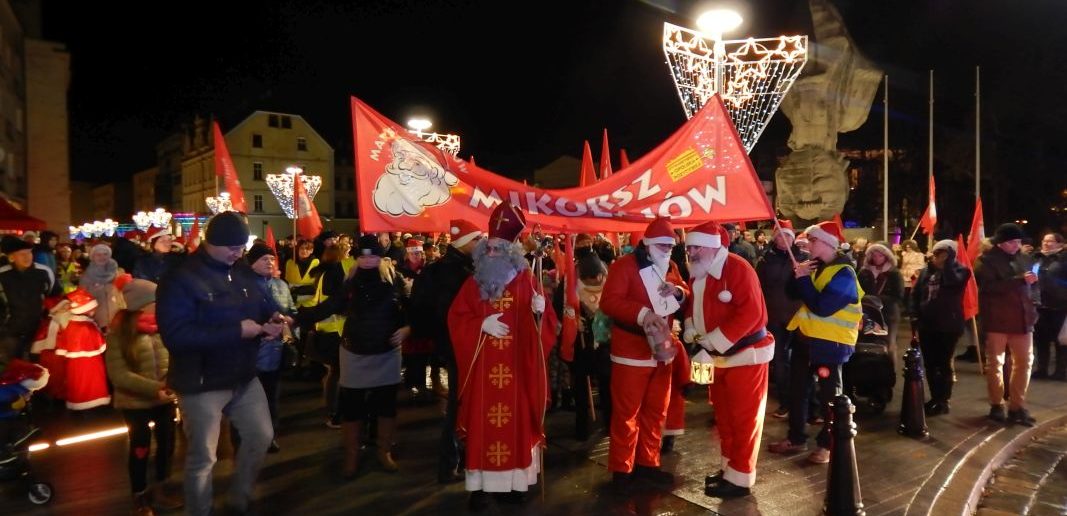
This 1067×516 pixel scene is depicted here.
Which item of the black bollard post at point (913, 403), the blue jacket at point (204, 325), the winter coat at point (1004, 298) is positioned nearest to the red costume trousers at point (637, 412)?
the blue jacket at point (204, 325)

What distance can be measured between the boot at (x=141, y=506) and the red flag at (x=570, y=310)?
11.2 ft

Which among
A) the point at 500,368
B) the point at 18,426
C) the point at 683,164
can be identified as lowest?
the point at 18,426

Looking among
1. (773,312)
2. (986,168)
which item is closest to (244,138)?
(986,168)

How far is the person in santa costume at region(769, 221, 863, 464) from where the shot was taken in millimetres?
5480

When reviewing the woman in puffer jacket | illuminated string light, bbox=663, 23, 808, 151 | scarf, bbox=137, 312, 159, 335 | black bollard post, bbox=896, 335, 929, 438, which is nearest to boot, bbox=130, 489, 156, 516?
the woman in puffer jacket

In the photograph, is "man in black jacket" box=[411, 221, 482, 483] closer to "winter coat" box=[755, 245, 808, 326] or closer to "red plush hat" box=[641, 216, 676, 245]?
"red plush hat" box=[641, 216, 676, 245]

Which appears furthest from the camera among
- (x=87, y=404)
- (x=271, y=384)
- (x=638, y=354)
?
(x=87, y=404)

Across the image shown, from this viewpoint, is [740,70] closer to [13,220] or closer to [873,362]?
[873,362]

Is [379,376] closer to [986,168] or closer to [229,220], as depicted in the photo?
[229,220]

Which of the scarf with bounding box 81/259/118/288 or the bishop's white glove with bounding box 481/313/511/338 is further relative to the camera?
the scarf with bounding box 81/259/118/288

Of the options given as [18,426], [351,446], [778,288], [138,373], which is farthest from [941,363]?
[18,426]

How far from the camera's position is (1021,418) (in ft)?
22.9

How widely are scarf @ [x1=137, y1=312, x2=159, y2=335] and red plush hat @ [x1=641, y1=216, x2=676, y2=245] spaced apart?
3.54m

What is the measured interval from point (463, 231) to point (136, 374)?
8.11ft
